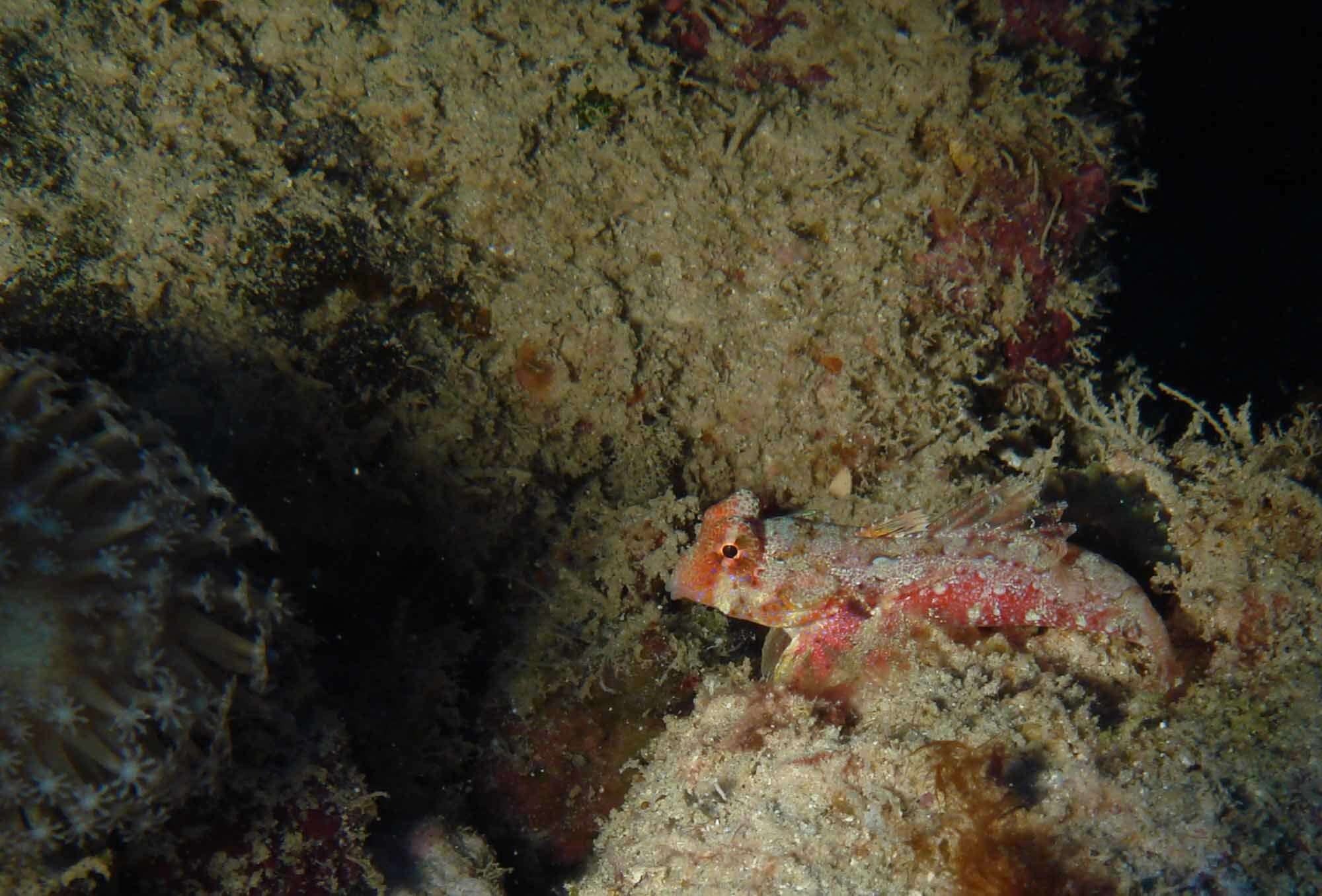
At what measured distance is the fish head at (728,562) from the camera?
3795mm

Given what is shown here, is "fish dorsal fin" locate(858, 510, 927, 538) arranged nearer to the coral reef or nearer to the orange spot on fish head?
the coral reef

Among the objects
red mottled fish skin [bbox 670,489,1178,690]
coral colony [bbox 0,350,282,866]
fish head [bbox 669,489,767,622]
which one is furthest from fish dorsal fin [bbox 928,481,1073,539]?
coral colony [bbox 0,350,282,866]

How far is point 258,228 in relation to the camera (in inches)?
129

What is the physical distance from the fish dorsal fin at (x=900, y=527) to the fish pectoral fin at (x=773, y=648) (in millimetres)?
709

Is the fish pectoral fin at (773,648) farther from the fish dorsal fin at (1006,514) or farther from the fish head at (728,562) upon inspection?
the fish dorsal fin at (1006,514)

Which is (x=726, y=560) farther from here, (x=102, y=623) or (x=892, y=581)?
(x=102, y=623)

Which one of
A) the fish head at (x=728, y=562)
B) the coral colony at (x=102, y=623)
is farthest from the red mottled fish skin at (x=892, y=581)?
the coral colony at (x=102, y=623)

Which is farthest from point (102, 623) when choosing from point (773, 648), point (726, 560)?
point (773, 648)

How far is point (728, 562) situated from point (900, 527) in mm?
959

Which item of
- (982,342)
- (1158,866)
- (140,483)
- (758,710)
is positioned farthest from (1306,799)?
(140,483)

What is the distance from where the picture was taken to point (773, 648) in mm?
3914

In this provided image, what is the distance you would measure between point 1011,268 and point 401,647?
12.8 ft

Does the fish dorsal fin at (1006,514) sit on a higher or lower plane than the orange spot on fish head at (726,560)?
higher

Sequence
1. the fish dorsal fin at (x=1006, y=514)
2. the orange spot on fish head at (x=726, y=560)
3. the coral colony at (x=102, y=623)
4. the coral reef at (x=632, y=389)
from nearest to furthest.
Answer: the coral colony at (x=102, y=623) → the coral reef at (x=632, y=389) → the fish dorsal fin at (x=1006, y=514) → the orange spot on fish head at (x=726, y=560)
